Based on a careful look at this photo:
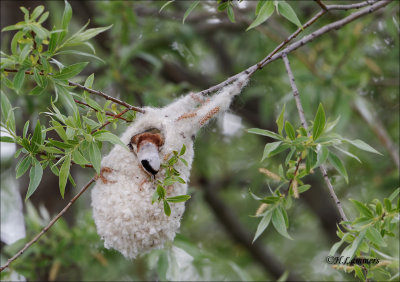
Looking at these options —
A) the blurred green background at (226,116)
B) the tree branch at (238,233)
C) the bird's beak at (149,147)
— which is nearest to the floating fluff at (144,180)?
the bird's beak at (149,147)

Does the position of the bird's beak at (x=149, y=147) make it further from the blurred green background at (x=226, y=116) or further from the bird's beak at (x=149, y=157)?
the blurred green background at (x=226, y=116)

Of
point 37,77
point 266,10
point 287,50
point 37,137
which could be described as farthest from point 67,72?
point 287,50

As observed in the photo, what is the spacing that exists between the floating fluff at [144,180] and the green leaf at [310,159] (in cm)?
26

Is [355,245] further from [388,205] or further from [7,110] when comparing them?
[7,110]

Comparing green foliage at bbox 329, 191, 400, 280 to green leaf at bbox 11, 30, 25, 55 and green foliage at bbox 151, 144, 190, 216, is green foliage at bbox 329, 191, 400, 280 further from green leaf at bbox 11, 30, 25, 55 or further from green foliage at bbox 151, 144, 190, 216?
green leaf at bbox 11, 30, 25, 55

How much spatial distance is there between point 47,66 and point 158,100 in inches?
51.5

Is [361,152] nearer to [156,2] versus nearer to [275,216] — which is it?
[156,2]

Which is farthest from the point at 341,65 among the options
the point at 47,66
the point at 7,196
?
the point at 7,196

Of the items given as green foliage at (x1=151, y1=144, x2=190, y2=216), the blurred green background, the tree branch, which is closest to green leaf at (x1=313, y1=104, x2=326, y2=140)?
green foliage at (x1=151, y1=144, x2=190, y2=216)

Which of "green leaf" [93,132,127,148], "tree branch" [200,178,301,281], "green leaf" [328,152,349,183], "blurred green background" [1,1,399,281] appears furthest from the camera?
"tree branch" [200,178,301,281]

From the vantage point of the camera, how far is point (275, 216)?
4.70ft

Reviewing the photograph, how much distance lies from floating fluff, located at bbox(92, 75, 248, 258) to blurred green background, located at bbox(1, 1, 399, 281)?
782 mm

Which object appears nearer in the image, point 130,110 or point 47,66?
point 47,66

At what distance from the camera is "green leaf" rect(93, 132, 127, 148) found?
123 cm
